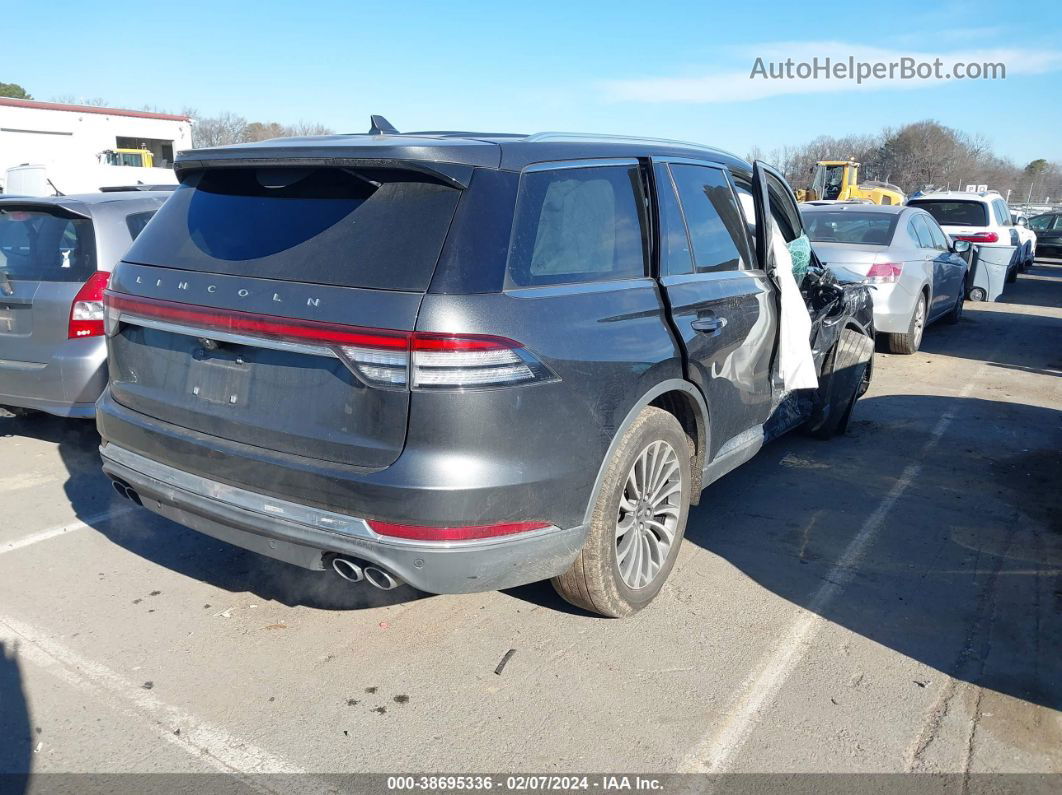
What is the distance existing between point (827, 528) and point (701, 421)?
1329 mm

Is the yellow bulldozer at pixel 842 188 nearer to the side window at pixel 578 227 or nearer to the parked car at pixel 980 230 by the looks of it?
the parked car at pixel 980 230

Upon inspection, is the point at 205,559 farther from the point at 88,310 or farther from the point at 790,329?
the point at 790,329

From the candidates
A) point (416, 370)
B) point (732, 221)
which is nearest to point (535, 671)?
point (416, 370)

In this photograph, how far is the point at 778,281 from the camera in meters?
4.62

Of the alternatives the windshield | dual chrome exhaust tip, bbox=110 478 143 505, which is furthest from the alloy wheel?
the windshield

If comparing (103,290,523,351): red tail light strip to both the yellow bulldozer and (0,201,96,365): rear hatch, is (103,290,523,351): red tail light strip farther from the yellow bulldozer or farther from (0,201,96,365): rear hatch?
the yellow bulldozer

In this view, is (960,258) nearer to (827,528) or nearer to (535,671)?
(827,528)

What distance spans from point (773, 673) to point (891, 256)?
696 centimetres

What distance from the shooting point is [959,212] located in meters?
14.2

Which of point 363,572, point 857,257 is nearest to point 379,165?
point 363,572

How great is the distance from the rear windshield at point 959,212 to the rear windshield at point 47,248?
42.5 ft

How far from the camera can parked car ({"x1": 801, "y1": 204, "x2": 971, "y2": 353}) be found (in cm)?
900

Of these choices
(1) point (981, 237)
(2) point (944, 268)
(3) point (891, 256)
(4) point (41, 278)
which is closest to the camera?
(4) point (41, 278)

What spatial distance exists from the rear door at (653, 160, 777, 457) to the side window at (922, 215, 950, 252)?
22.7 ft
